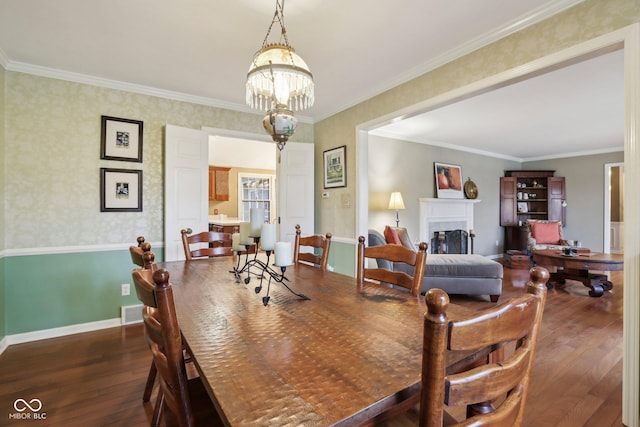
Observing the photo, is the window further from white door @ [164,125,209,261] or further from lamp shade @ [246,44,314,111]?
lamp shade @ [246,44,314,111]

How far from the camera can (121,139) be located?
3125 mm

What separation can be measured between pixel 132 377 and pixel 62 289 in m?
1.45

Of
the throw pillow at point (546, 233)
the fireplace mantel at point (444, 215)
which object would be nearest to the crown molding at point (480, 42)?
the fireplace mantel at point (444, 215)

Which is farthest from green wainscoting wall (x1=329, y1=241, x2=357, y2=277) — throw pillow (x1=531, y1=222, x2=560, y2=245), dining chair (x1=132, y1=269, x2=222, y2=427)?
throw pillow (x1=531, y1=222, x2=560, y2=245)

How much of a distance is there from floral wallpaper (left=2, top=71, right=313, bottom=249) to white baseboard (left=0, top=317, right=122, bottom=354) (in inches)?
31.1

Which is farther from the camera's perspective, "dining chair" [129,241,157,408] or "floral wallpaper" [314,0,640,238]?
"floral wallpaper" [314,0,640,238]

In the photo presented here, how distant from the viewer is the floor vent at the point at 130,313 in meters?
3.11

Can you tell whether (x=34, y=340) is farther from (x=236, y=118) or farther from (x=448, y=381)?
(x=448, y=381)

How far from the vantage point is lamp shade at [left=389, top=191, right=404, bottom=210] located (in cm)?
479

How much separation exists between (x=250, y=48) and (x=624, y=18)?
237cm

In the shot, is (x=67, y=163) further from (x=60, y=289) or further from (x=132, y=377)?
(x=132, y=377)

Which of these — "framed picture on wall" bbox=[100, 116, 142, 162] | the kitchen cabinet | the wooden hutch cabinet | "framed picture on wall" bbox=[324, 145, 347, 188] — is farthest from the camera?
the kitchen cabinet

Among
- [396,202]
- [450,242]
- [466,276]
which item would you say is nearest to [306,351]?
[466,276]

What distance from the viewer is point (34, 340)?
2750 millimetres
